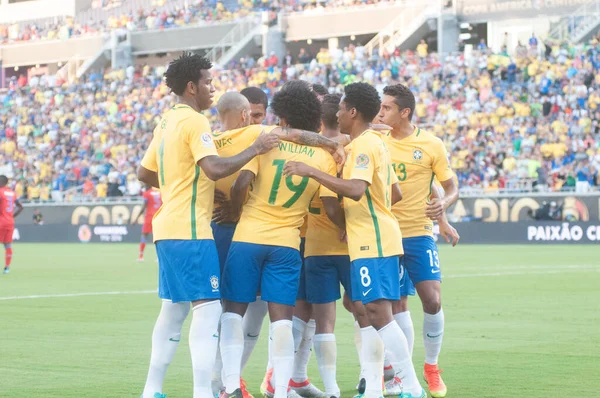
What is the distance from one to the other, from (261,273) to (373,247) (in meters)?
0.80

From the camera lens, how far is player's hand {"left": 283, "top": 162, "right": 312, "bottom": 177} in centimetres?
752

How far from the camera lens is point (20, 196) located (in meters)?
46.6

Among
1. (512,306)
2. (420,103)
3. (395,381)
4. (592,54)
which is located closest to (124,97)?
(420,103)

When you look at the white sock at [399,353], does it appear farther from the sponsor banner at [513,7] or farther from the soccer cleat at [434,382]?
the sponsor banner at [513,7]

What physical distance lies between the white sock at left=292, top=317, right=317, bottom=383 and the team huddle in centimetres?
17

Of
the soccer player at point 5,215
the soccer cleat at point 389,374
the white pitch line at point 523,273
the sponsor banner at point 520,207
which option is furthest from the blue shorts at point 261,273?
the sponsor banner at point 520,207

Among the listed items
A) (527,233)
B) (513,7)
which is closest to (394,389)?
(527,233)

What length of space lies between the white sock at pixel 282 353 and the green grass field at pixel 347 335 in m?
1.20

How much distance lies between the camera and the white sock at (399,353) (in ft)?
25.2

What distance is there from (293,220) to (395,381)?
5.94ft

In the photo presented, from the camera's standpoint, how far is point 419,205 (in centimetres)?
898

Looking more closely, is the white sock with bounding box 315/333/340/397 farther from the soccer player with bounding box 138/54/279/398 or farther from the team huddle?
the soccer player with bounding box 138/54/279/398

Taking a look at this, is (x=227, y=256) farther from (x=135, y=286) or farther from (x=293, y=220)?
(x=135, y=286)

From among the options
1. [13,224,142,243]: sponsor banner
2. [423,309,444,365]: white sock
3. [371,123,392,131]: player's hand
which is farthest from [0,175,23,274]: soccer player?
[423,309,444,365]: white sock
